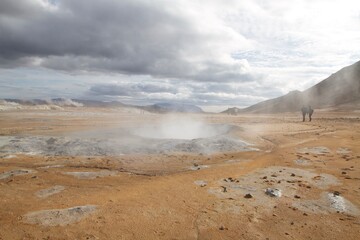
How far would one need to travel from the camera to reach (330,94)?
303ft

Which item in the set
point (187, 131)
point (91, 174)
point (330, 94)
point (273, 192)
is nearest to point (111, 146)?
point (91, 174)

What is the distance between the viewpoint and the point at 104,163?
13.1 m

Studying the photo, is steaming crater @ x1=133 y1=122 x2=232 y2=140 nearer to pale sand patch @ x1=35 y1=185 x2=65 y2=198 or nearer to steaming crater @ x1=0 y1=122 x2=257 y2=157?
steaming crater @ x1=0 y1=122 x2=257 y2=157

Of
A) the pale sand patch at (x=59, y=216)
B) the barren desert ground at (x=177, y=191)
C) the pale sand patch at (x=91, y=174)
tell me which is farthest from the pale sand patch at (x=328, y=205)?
the pale sand patch at (x=91, y=174)

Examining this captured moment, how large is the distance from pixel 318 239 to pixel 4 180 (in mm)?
9399

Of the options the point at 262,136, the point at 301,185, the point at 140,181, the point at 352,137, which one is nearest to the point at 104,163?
the point at 140,181

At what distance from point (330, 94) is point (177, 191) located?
94333 mm

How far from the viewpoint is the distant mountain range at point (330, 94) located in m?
81.9

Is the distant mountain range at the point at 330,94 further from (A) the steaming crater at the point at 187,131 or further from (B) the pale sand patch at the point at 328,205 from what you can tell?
(B) the pale sand patch at the point at 328,205

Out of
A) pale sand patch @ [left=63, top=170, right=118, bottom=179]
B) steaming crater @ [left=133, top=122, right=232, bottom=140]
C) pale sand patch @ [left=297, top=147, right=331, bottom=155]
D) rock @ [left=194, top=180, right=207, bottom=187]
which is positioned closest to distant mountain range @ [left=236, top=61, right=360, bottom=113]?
steaming crater @ [left=133, top=122, right=232, bottom=140]

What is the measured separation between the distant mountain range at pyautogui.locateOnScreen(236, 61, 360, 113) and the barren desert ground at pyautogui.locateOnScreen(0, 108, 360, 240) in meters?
67.2

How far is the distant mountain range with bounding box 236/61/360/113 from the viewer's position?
81.9m

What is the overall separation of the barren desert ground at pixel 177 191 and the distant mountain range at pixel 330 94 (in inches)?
2647

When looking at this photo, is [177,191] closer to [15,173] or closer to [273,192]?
[273,192]
